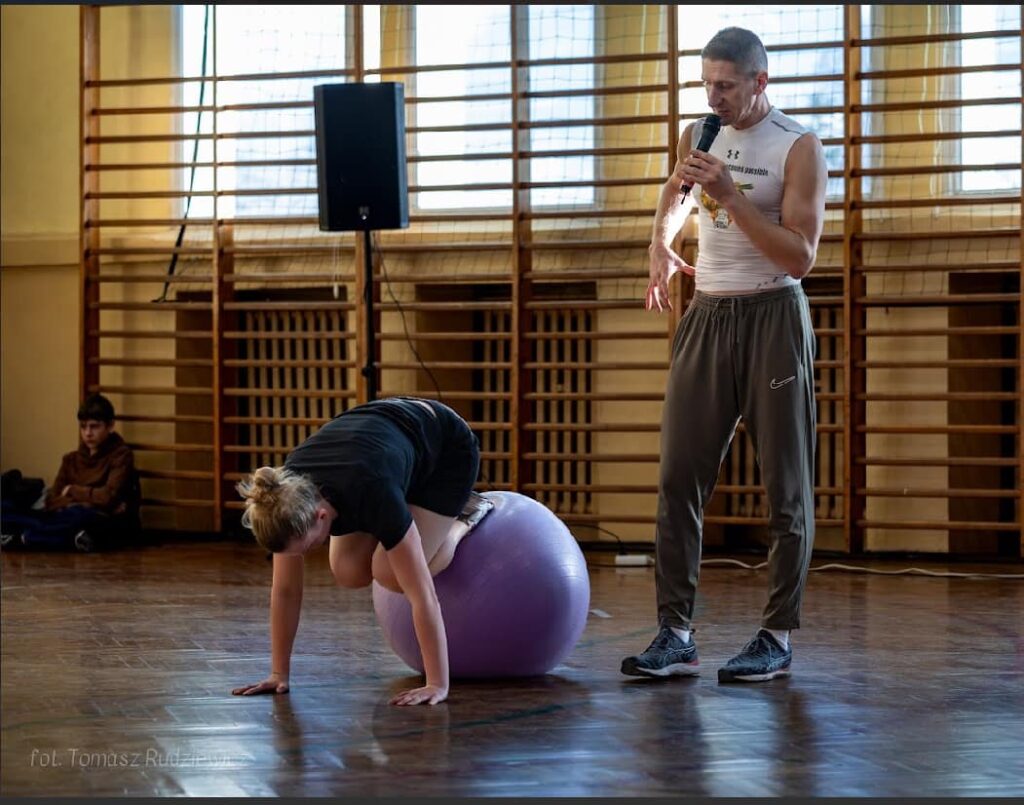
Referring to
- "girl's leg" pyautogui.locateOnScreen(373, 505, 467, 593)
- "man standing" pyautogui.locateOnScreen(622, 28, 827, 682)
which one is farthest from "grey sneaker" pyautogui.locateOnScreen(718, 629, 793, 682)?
"girl's leg" pyautogui.locateOnScreen(373, 505, 467, 593)

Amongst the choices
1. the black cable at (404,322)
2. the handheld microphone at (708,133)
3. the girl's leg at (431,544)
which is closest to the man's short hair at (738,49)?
the handheld microphone at (708,133)

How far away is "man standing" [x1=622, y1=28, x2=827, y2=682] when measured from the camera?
324cm

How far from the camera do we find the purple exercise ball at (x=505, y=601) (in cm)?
327

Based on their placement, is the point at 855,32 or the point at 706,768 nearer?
the point at 706,768

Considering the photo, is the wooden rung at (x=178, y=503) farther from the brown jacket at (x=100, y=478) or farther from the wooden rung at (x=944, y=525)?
the wooden rung at (x=944, y=525)

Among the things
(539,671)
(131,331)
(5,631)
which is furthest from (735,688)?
(131,331)

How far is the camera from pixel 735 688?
10.8ft

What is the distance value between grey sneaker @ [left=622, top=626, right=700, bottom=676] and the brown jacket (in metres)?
3.87

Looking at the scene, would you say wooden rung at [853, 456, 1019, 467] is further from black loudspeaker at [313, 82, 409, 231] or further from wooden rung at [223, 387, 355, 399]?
wooden rung at [223, 387, 355, 399]

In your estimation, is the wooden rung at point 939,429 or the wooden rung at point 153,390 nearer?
the wooden rung at point 939,429

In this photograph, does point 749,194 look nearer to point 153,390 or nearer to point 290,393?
point 290,393

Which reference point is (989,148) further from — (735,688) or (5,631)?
(5,631)

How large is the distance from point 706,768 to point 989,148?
14.0ft

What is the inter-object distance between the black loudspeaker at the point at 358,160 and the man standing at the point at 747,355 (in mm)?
2449
